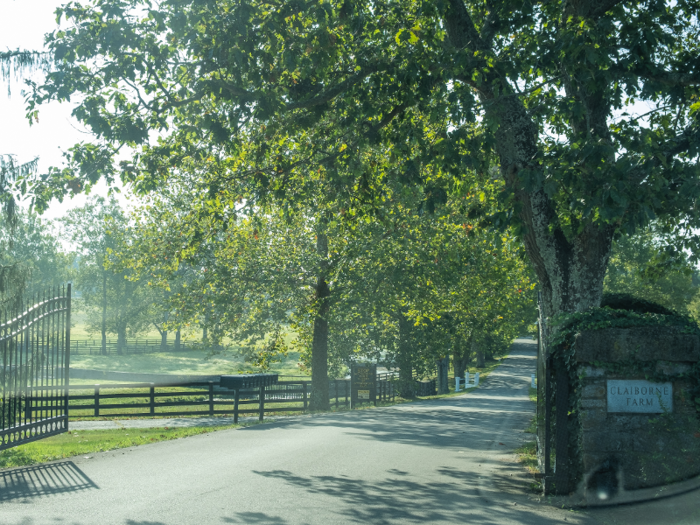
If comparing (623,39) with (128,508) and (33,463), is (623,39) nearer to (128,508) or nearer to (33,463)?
(128,508)

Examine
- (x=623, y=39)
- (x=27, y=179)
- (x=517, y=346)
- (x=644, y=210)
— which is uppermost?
(x=623, y=39)

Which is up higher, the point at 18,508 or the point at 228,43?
the point at 228,43

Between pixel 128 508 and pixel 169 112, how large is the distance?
6.99 metres

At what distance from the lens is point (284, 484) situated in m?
7.82

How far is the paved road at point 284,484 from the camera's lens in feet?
20.8

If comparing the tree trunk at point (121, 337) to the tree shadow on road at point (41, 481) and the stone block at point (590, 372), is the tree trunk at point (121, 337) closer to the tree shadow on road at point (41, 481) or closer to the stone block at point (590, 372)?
the tree shadow on road at point (41, 481)

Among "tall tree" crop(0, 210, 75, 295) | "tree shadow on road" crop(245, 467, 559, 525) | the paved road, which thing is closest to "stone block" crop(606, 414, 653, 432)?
the paved road

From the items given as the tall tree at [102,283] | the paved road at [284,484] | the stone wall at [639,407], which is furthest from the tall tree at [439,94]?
the tall tree at [102,283]

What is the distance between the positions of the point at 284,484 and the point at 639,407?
13.6 feet

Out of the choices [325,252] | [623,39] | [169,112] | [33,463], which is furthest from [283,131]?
[325,252]

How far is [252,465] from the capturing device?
915 cm

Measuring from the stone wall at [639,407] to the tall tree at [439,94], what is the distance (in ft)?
5.18

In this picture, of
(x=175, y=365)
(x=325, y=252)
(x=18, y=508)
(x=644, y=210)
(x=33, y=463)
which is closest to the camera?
(x=18, y=508)

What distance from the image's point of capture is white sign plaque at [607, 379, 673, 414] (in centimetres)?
650
